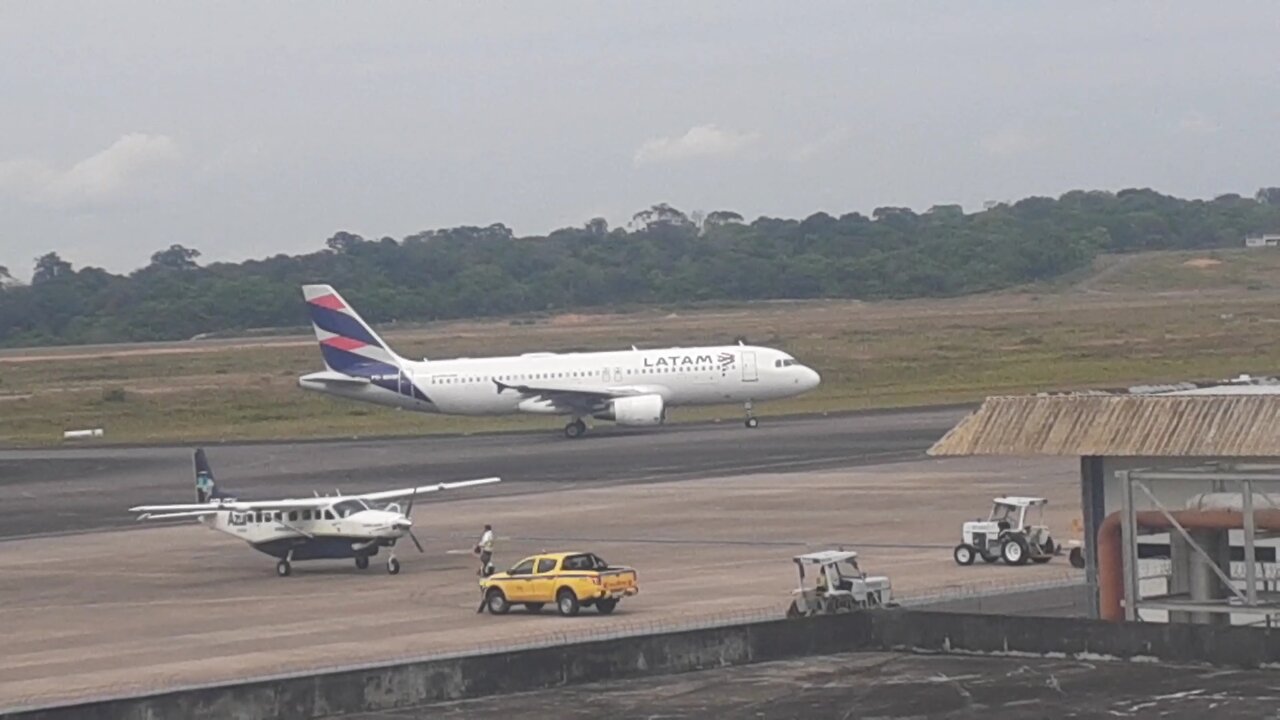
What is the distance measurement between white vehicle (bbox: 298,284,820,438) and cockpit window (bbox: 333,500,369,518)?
1575 inches

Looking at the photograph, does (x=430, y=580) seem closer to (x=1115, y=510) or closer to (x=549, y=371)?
(x=1115, y=510)

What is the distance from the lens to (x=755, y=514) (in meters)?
63.0

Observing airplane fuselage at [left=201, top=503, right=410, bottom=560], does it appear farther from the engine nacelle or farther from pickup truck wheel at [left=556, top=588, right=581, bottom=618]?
the engine nacelle

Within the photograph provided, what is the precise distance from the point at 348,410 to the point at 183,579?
71148 mm

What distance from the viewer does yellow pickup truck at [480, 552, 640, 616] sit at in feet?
145

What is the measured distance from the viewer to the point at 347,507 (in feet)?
178

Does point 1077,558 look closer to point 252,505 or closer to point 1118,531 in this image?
point 1118,531

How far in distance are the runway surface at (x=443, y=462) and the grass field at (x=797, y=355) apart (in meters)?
8.96

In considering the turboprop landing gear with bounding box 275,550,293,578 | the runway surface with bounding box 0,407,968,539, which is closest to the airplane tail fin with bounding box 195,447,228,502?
the turboprop landing gear with bounding box 275,550,293,578

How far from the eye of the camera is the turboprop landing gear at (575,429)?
9544 cm

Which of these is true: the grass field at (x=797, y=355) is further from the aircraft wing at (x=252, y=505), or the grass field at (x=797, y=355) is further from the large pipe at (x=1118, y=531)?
the large pipe at (x=1118, y=531)

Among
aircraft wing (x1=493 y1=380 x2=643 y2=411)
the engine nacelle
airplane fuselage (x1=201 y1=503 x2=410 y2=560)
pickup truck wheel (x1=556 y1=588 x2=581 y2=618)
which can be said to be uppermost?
aircraft wing (x1=493 y1=380 x2=643 y2=411)

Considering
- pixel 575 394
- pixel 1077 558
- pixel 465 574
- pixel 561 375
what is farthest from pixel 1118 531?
pixel 561 375

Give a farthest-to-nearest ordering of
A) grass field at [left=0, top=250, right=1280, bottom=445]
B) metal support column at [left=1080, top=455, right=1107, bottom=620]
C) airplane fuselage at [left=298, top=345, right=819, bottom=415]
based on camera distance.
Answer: grass field at [left=0, top=250, right=1280, bottom=445]
airplane fuselage at [left=298, top=345, right=819, bottom=415]
metal support column at [left=1080, top=455, right=1107, bottom=620]
